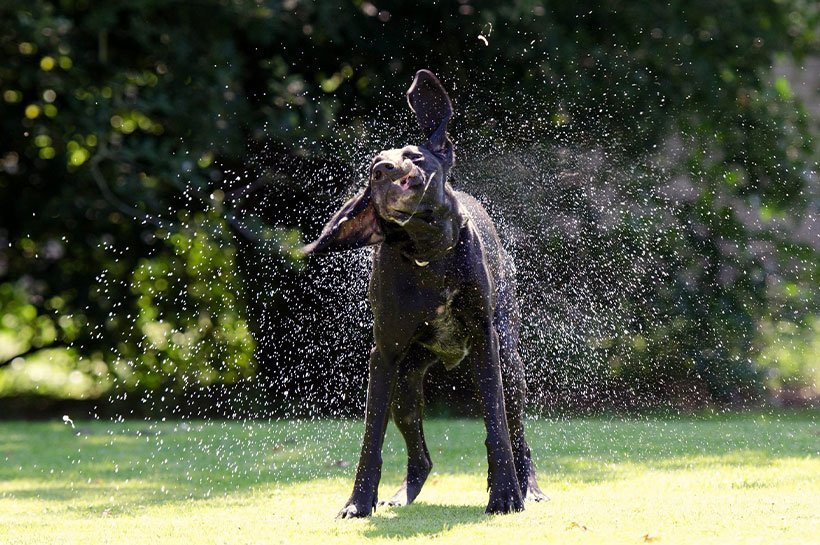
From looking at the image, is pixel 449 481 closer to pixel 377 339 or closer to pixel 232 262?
pixel 377 339

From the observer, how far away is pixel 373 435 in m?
5.39

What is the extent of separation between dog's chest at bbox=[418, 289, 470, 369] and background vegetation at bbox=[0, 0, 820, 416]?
5239 mm

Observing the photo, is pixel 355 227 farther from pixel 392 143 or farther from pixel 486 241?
pixel 392 143

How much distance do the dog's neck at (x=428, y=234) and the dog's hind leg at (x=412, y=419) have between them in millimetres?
837

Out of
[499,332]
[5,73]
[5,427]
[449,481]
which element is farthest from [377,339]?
[5,73]

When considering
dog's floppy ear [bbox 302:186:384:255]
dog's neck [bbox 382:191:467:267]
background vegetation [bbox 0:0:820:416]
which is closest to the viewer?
dog's neck [bbox 382:191:467:267]

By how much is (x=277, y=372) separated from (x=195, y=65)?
11.2ft

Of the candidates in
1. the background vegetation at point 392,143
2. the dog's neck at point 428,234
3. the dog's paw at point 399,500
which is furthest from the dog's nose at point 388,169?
the background vegetation at point 392,143

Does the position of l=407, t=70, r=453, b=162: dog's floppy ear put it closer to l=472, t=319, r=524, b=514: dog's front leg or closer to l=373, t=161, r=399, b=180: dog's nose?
l=373, t=161, r=399, b=180: dog's nose

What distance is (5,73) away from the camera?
1228cm

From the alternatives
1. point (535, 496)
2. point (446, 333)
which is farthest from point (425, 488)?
point (446, 333)

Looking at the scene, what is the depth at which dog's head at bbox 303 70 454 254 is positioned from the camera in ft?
15.9

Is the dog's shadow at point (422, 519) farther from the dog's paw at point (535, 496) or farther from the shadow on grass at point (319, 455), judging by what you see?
the dog's paw at point (535, 496)

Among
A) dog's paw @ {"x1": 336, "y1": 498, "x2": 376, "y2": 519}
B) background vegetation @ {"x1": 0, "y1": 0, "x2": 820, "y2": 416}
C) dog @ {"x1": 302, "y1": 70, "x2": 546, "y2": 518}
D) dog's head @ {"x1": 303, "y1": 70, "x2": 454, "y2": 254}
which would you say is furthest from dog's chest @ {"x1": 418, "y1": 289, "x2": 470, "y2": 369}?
background vegetation @ {"x1": 0, "y1": 0, "x2": 820, "y2": 416}
